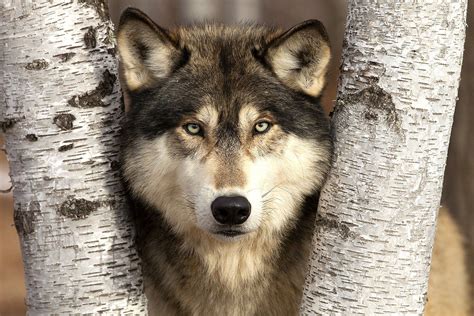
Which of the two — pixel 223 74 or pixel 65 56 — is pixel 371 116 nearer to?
pixel 223 74

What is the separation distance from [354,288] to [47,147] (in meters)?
1.18

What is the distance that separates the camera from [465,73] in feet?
20.3

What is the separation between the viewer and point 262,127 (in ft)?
10.4

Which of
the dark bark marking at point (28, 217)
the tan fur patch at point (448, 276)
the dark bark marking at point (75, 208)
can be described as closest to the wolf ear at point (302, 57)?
the dark bark marking at point (75, 208)

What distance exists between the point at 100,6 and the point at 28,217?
0.81 metres

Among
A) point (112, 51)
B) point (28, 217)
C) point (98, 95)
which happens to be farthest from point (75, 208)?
point (112, 51)

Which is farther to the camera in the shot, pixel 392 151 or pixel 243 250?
pixel 243 250

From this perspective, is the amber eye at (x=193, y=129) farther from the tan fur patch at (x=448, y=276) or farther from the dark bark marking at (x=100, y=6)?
the tan fur patch at (x=448, y=276)

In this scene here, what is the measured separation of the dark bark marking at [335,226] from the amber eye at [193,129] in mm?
635

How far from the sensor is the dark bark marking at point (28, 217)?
286 cm

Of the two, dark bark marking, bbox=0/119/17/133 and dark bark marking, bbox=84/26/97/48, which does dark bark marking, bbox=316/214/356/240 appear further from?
dark bark marking, bbox=0/119/17/133

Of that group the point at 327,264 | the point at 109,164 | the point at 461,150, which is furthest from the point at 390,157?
the point at 461,150

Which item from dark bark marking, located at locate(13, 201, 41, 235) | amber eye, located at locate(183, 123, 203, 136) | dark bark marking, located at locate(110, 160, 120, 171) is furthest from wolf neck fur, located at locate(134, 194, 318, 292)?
dark bark marking, located at locate(13, 201, 41, 235)

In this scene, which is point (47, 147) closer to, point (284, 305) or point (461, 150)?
point (284, 305)
